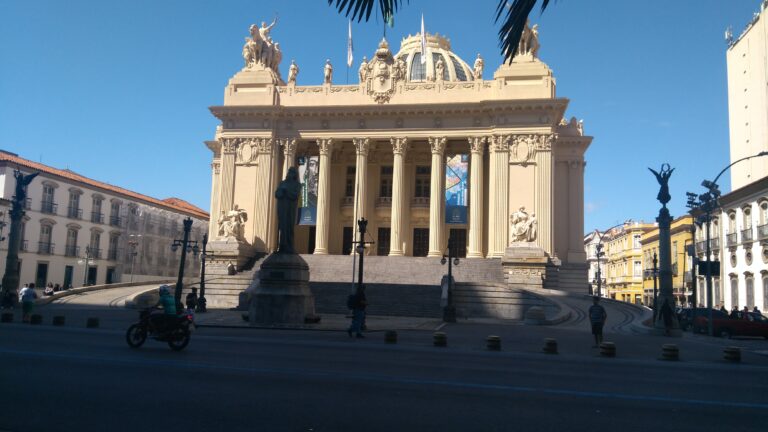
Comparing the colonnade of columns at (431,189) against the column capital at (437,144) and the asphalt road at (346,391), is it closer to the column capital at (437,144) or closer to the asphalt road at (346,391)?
the column capital at (437,144)

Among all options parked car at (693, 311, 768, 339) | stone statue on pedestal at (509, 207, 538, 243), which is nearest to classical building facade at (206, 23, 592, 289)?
stone statue on pedestal at (509, 207, 538, 243)

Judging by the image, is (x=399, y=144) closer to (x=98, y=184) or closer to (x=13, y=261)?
(x=13, y=261)

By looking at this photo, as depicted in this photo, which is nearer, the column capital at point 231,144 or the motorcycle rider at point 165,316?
the motorcycle rider at point 165,316

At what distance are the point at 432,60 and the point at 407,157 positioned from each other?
14.9 metres

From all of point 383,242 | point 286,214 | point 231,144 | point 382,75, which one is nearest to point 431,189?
point 383,242

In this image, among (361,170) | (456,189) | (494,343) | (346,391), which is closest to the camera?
(346,391)

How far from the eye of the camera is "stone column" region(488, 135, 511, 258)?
132 feet

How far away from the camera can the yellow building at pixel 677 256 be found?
204ft

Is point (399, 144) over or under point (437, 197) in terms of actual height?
over

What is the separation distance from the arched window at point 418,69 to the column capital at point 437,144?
1591 centimetres

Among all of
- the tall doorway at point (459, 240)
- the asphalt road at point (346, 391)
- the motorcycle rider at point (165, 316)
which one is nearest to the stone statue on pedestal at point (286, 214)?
the asphalt road at point (346, 391)

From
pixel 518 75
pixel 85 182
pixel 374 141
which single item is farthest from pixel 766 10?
pixel 85 182

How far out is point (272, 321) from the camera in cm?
2014

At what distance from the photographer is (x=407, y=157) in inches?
1850
